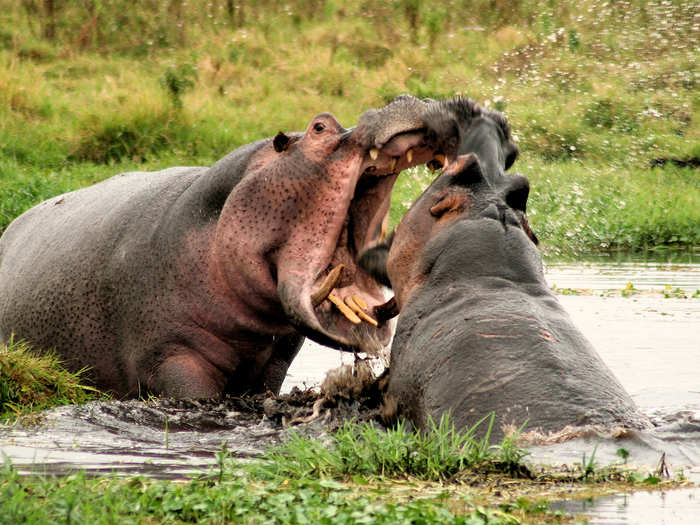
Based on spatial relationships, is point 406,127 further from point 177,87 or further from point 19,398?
point 177,87

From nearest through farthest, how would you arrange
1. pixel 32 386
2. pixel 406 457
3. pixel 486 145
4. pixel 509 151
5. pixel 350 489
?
pixel 350 489, pixel 406 457, pixel 486 145, pixel 509 151, pixel 32 386

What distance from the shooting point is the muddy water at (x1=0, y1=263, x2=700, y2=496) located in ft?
10.6

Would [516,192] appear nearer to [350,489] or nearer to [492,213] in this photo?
[492,213]

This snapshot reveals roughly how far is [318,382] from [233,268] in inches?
50.3

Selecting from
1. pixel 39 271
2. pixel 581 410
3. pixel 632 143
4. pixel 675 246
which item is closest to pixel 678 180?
pixel 632 143

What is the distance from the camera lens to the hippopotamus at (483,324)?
10.6ft

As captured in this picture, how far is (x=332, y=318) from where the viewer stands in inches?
173

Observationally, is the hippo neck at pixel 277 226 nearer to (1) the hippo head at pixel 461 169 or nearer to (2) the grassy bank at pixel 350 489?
(1) the hippo head at pixel 461 169

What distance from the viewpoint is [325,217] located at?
4.48 m

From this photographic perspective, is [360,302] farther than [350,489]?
Yes

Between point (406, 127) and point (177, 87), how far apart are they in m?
10.4

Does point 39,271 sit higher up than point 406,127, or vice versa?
point 406,127

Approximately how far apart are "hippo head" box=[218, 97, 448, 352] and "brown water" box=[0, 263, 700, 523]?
51cm

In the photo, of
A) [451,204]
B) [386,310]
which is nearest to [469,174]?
[451,204]
